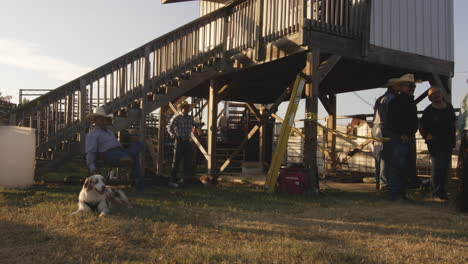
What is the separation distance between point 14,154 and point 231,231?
511 cm

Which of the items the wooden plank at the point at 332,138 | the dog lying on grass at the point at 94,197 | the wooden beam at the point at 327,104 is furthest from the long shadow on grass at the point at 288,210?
the wooden beam at the point at 327,104

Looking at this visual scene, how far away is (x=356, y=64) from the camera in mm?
9008

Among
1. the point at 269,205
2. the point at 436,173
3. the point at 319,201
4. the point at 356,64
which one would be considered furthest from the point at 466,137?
the point at 356,64

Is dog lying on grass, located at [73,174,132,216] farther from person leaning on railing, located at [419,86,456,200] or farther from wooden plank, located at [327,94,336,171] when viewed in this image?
wooden plank, located at [327,94,336,171]

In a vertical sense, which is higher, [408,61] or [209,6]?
[209,6]

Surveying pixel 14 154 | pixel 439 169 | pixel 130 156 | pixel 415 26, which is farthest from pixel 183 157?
pixel 415 26

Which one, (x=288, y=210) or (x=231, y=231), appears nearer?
(x=231, y=231)

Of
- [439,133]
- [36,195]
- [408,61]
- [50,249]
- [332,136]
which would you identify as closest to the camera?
[50,249]

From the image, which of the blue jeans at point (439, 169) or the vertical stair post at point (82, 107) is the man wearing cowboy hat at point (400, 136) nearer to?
the blue jeans at point (439, 169)

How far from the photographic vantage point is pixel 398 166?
6512 millimetres

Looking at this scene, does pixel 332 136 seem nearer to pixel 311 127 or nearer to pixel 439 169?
pixel 311 127

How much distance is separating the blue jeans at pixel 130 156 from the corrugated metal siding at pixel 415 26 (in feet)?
17.1

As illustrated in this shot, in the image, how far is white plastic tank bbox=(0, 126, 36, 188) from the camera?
7.11m

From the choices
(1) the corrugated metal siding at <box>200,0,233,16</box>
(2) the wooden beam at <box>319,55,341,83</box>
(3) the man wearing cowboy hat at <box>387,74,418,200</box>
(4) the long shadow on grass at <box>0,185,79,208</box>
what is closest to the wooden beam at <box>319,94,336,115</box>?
(1) the corrugated metal siding at <box>200,0,233,16</box>
